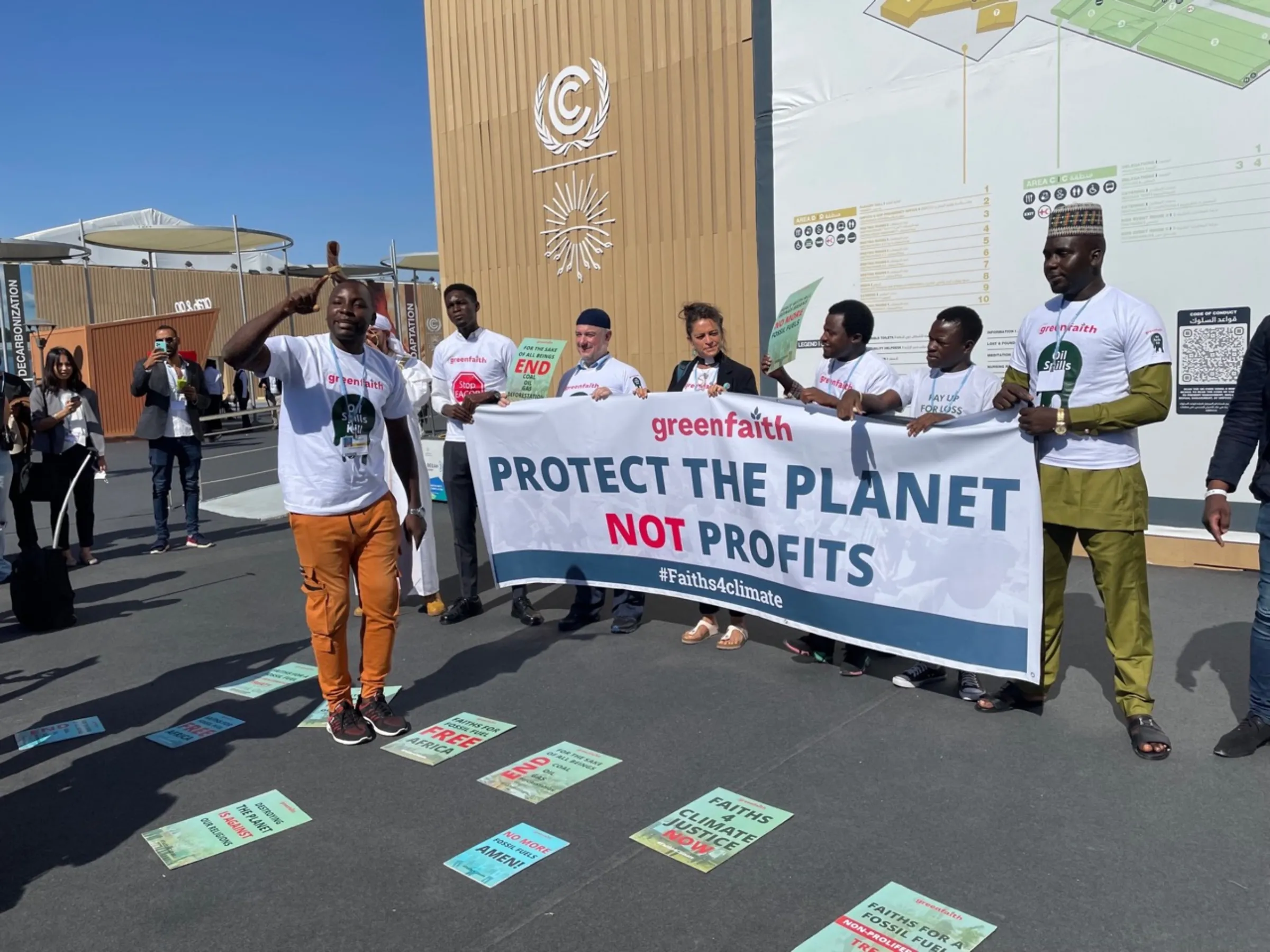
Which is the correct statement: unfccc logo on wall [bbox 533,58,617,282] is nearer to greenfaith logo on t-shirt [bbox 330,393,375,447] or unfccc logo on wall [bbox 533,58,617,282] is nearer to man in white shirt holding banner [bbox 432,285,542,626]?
man in white shirt holding banner [bbox 432,285,542,626]

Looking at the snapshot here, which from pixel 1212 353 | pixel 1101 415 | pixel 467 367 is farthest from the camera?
pixel 1212 353

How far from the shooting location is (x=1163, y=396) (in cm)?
344

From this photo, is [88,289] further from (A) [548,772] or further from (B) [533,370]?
(A) [548,772]

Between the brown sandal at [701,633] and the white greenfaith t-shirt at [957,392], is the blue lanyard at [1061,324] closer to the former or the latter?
the white greenfaith t-shirt at [957,392]

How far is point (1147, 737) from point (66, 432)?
8.02 meters

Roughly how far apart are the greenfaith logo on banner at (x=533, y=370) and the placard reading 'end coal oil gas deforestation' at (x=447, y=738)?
2101 millimetres

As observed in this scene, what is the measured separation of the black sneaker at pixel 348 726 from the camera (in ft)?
13.0

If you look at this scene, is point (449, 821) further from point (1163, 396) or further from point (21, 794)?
point (1163, 396)

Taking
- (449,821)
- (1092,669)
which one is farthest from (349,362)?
(1092,669)

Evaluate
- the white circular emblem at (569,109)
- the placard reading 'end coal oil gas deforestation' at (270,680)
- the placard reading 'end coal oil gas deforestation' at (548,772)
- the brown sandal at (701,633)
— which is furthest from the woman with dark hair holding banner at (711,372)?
the white circular emblem at (569,109)

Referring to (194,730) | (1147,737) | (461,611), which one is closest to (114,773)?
(194,730)

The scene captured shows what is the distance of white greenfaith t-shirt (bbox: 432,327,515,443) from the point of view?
581 cm

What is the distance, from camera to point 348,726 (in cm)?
398

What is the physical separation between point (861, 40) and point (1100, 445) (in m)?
5.06
